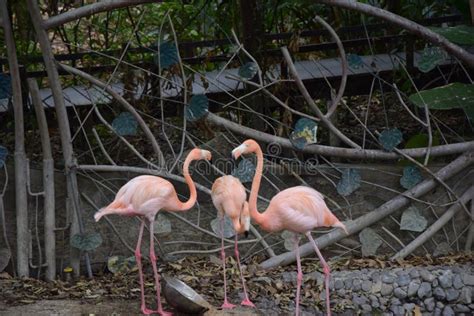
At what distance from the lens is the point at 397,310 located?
582 centimetres

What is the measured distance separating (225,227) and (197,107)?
83 cm

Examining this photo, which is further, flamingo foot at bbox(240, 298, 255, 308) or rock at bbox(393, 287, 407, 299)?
rock at bbox(393, 287, 407, 299)

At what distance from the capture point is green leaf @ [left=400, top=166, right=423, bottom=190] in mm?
6359

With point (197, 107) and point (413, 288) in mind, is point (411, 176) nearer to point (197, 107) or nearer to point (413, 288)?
point (413, 288)

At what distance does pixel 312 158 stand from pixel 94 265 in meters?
1.71

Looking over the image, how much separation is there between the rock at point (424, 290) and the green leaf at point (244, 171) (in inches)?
52.8

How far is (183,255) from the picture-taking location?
21.1 feet

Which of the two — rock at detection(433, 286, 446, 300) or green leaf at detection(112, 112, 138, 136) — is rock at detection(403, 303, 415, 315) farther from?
green leaf at detection(112, 112, 138, 136)

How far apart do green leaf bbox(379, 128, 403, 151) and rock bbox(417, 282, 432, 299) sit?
3.16 ft

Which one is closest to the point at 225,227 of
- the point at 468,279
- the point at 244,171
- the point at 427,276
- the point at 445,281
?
the point at 244,171

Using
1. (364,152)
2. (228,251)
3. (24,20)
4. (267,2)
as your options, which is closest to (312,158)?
(364,152)

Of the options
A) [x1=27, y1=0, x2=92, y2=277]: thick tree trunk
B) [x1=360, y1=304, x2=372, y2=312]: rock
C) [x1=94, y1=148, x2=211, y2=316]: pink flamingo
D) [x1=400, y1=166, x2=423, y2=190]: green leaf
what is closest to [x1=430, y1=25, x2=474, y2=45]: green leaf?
[x1=400, y1=166, x2=423, y2=190]: green leaf

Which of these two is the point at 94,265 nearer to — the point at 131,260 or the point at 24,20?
the point at 131,260

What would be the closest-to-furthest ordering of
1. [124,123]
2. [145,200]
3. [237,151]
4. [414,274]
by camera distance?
[237,151] < [145,200] < [414,274] < [124,123]
